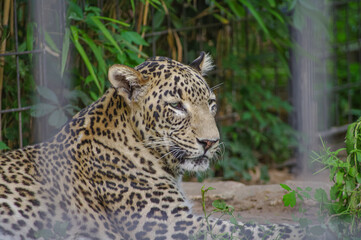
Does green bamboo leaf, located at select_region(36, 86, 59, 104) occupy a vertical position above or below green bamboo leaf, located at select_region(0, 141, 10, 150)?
above

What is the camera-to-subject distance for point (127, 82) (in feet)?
14.3

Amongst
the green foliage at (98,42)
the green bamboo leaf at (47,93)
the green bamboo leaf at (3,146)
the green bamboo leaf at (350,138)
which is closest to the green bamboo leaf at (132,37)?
the green foliage at (98,42)

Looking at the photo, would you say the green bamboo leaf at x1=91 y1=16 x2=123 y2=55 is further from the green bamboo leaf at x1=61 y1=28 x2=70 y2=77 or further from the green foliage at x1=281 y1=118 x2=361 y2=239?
the green foliage at x1=281 y1=118 x2=361 y2=239

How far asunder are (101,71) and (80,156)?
1.65m

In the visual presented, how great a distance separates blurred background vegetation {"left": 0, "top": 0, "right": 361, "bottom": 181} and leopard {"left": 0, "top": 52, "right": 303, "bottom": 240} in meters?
0.89

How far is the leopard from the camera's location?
13.7 ft

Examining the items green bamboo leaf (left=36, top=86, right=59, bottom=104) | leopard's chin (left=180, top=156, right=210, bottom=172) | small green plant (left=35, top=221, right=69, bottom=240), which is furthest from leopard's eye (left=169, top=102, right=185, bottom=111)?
green bamboo leaf (left=36, top=86, right=59, bottom=104)

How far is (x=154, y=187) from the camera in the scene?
4.34 meters

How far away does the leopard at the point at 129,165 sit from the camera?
4.17 m

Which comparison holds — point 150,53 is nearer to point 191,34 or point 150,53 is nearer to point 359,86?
point 191,34

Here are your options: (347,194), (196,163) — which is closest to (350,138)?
(347,194)

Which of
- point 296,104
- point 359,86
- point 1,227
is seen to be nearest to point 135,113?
point 1,227

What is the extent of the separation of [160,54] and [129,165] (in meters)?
2.90

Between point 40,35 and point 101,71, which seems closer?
point 40,35
